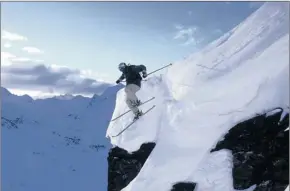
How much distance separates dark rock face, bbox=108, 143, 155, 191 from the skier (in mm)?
1908

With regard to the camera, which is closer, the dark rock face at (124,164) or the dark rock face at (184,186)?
the dark rock face at (184,186)

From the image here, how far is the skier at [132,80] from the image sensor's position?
60.1 ft

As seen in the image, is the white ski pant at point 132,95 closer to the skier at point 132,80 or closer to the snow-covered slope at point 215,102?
the skier at point 132,80

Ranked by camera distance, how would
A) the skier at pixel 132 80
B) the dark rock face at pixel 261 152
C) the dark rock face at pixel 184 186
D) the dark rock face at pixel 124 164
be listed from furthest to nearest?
the skier at pixel 132 80, the dark rock face at pixel 124 164, the dark rock face at pixel 184 186, the dark rock face at pixel 261 152

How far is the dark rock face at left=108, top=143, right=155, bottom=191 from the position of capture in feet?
55.3

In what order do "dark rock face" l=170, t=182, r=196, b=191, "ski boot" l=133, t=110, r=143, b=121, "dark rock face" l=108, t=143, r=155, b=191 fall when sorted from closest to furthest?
"dark rock face" l=170, t=182, r=196, b=191 → "dark rock face" l=108, t=143, r=155, b=191 → "ski boot" l=133, t=110, r=143, b=121

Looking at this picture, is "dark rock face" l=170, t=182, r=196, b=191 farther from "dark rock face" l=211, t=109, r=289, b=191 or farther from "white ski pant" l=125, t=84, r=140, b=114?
"white ski pant" l=125, t=84, r=140, b=114

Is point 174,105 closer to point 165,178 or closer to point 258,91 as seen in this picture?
point 165,178

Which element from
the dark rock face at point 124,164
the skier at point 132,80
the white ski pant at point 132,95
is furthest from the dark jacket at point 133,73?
the dark rock face at point 124,164

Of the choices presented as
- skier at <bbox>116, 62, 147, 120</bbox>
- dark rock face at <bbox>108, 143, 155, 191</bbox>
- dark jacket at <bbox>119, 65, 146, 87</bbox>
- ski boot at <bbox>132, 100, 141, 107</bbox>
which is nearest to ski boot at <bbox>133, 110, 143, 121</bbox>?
skier at <bbox>116, 62, 147, 120</bbox>

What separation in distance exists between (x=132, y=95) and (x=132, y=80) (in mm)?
709

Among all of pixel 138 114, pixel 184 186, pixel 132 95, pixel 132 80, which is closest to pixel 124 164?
pixel 138 114

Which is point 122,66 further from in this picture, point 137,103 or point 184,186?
point 184,186

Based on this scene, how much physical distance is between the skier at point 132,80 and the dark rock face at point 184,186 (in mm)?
5370
